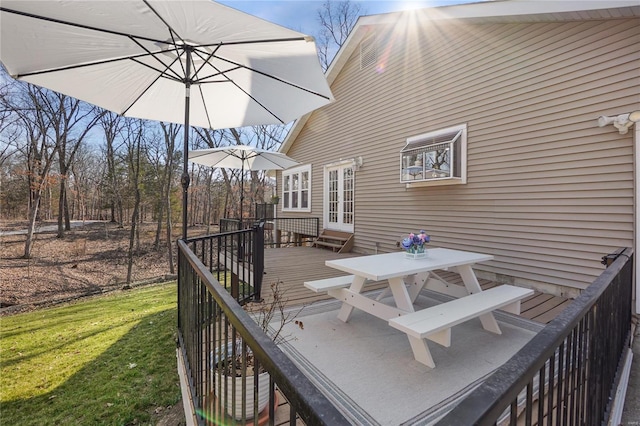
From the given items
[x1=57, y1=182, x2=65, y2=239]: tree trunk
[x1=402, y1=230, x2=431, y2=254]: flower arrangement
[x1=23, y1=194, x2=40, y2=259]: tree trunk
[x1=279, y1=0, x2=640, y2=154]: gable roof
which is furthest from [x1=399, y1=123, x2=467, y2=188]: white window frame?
[x1=57, y1=182, x2=65, y2=239]: tree trunk

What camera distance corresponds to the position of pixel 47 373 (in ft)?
14.3

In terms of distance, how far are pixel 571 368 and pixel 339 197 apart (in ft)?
24.2

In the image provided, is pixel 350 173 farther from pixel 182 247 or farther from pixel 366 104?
pixel 182 247

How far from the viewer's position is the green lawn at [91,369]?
129 inches

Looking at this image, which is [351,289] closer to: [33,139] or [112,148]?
[33,139]

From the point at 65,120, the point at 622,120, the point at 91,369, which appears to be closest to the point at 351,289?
the point at 622,120

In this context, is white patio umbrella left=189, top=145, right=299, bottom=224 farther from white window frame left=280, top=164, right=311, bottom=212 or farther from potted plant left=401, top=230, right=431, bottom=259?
potted plant left=401, top=230, right=431, bottom=259

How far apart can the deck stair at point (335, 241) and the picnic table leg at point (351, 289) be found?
4.35 meters

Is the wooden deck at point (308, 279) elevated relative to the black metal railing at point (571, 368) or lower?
lower

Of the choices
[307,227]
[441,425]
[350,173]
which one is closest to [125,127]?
[307,227]

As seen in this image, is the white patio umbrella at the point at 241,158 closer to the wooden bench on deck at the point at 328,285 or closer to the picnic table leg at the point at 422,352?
the wooden bench on deck at the point at 328,285

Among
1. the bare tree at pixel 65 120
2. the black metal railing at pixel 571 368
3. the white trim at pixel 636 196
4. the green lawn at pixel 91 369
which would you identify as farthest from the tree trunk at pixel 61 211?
the white trim at pixel 636 196

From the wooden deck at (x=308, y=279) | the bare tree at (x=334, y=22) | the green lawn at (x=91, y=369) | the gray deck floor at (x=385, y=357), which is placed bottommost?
the green lawn at (x=91, y=369)

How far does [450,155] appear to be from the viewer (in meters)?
5.29
